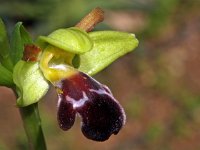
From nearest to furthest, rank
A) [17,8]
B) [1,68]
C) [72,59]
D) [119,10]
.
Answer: [1,68] < [72,59] < [17,8] < [119,10]

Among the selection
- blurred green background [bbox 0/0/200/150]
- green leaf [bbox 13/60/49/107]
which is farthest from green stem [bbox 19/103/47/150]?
blurred green background [bbox 0/0/200/150]

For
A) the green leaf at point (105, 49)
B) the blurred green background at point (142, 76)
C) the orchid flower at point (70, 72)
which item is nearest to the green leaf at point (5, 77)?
the orchid flower at point (70, 72)

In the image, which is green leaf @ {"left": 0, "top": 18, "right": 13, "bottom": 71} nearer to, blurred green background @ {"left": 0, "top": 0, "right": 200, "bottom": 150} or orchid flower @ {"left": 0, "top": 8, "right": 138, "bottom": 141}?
orchid flower @ {"left": 0, "top": 8, "right": 138, "bottom": 141}

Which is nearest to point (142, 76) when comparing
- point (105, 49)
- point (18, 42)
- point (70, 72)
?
point (105, 49)

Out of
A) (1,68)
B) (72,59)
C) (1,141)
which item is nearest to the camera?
(1,68)

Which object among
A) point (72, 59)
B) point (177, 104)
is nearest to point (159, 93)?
point (177, 104)

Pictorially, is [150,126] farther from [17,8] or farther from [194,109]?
[17,8]

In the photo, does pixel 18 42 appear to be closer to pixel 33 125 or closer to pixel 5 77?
pixel 5 77
